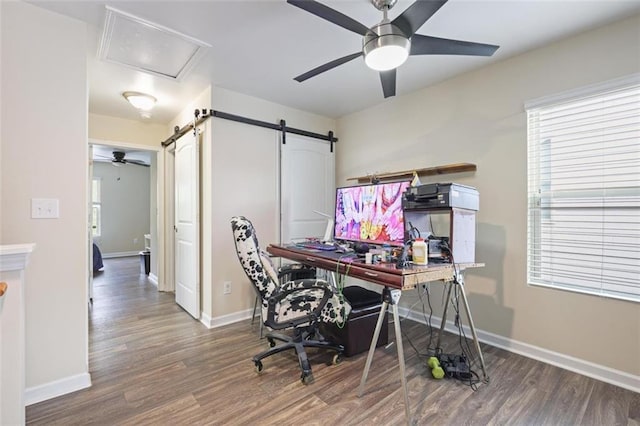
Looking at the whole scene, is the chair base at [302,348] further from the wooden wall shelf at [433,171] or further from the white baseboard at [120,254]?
the white baseboard at [120,254]

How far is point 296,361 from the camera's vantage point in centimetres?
223

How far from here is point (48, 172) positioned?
179 centimetres

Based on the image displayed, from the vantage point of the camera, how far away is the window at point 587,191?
6.28ft

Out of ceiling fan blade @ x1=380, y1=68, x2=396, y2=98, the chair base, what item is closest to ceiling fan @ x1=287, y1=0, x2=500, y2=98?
ceiling fan blade @ x1=380, y1=68, x2=396, y2=98

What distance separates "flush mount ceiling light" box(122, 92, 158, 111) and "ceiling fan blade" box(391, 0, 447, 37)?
9.13ft

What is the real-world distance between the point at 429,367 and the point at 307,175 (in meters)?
2.51

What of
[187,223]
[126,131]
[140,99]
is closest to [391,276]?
[187,223]

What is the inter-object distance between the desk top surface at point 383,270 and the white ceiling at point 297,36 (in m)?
1.64

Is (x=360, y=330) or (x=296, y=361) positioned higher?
(x=360, y=330)

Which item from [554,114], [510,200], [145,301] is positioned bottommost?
[145,301]

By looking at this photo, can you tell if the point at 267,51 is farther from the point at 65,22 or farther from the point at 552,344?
the point at 552,344

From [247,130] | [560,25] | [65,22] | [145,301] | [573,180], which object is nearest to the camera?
[65,22]

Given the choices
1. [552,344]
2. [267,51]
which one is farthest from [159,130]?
[552,344]

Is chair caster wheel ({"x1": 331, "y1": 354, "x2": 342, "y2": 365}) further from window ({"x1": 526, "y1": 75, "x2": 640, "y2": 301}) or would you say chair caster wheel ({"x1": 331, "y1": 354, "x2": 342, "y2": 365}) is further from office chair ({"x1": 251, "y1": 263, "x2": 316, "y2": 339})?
window ({"x1": 526, "y1": 75, "x2": 640, "y2": 301})
